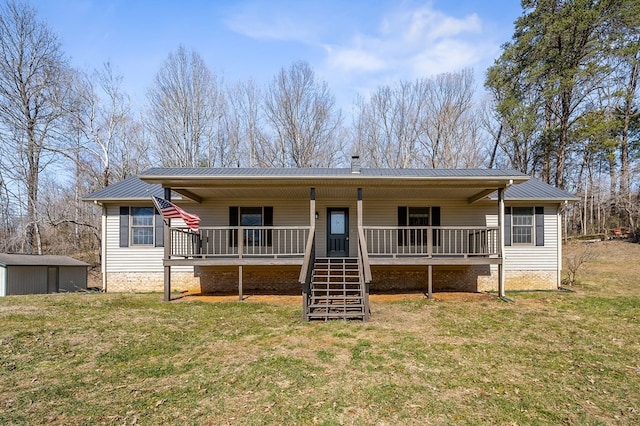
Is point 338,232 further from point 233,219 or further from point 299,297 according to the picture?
point 233,219

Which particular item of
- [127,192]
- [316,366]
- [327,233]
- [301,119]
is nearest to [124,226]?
[127,192]

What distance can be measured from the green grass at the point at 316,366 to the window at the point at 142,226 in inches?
117

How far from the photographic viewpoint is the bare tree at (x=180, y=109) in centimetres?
2217

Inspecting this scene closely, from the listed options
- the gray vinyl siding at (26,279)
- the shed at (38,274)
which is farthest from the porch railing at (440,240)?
the gray vinyl siding at (26,279)

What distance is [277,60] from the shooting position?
24250 millimetres

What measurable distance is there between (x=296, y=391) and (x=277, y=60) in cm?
2405

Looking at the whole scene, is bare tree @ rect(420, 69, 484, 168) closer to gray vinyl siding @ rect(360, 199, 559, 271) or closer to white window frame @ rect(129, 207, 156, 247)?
gray vinyl siding @ rect(360, 199, 559, 271)

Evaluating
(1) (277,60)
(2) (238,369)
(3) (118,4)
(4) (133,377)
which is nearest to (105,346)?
(4) (133,377)

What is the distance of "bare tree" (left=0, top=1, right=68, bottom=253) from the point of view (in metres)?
18.3

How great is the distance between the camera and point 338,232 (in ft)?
37.6

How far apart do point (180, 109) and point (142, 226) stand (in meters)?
13.8

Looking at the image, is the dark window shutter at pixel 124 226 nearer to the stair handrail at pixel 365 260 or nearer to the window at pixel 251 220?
the window at pixel 251 220

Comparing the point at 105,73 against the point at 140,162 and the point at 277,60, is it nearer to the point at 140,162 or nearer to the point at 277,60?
the point at 140,162

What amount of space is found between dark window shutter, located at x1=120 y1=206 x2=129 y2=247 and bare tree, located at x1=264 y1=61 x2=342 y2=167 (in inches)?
577
